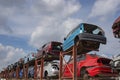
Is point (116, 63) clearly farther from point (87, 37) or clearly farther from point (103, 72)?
point (87, 37)

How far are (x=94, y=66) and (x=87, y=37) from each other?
5.02 feet

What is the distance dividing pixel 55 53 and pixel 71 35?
5537mm

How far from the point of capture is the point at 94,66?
12000 millimetres

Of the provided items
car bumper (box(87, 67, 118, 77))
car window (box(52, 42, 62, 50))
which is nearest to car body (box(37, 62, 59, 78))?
car window (box(52, 42, 62, 50))

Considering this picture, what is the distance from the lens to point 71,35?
42.0 feet

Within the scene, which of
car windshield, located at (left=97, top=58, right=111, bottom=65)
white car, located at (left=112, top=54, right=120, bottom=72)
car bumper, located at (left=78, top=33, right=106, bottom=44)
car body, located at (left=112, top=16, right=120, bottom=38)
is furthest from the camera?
car windshield, located at (left=97, top=58, right=111, bottom=65)

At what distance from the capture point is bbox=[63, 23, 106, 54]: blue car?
11.5m

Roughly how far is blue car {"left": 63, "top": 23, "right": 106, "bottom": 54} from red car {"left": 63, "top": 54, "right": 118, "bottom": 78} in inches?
24.2

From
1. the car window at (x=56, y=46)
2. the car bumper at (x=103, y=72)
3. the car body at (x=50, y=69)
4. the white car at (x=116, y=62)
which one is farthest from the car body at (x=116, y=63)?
the car window at (x=56, y=46)

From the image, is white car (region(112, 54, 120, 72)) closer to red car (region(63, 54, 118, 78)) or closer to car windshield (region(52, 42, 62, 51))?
red car (region(63, 54, 118, 78))

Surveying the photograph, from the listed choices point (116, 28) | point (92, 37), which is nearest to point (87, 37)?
point (92, 37)

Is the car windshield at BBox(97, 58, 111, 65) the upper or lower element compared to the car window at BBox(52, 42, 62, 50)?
lower

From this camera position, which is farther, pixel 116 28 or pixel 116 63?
pixel 116 28

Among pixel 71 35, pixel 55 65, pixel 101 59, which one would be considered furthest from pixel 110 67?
pixel 55 65
